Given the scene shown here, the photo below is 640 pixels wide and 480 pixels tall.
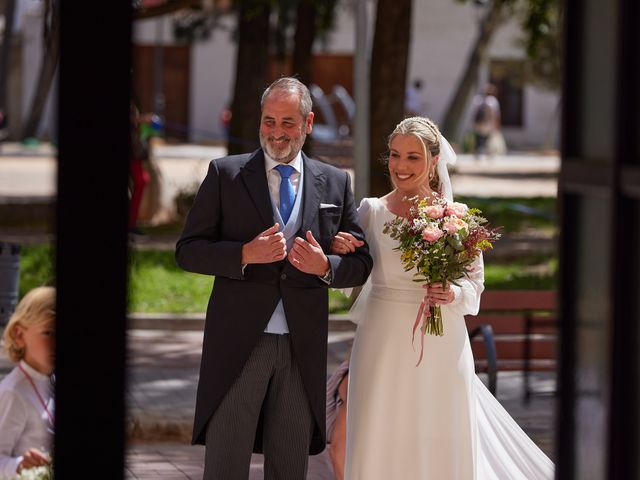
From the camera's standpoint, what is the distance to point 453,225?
5.50 m

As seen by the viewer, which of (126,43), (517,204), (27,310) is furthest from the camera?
(517,204)

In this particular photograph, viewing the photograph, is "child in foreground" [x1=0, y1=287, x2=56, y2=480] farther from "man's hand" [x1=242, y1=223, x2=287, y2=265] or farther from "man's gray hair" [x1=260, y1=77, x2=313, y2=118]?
"man's gray hair" [x1=260, y1=77, x2=313, y2=118]

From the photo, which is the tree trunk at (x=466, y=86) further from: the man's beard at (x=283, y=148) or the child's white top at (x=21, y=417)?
the child's white top at (x=21, y=417)

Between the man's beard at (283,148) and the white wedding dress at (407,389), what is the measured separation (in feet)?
2.07

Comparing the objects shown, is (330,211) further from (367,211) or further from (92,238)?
(92,238)

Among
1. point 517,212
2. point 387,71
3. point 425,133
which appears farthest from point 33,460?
point 517,212

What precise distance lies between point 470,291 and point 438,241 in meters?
0.37

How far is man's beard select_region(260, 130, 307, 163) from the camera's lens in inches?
208

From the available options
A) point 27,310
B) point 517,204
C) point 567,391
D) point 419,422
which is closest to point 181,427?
point 419,422

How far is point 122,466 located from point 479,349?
613 centimetres

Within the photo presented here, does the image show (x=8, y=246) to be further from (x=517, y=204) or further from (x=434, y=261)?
(x=517, y=204)

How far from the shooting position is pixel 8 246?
1045 cm

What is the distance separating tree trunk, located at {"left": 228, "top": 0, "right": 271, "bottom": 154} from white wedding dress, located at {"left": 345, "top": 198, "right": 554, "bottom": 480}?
13.6 m

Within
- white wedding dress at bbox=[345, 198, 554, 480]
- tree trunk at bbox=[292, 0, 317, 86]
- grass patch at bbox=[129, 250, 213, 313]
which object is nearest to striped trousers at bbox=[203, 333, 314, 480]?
white wedding dress at bbox=[345, 198, 554, 480]
